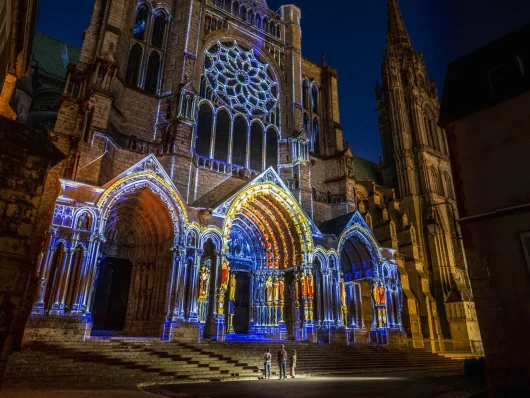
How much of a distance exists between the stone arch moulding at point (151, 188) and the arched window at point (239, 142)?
752 centimetres

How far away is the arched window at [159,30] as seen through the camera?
76.4 ft

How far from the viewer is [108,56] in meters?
18.4

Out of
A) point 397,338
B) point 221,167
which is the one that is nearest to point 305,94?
point 221,167

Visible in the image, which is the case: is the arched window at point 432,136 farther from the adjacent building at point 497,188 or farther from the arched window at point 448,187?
the adjacent building at point 497,188

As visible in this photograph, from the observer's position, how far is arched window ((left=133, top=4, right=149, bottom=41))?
2294cm

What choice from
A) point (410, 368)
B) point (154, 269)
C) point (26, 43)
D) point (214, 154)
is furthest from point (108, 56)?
point (410, 368)

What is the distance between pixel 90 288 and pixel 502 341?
13.1 m

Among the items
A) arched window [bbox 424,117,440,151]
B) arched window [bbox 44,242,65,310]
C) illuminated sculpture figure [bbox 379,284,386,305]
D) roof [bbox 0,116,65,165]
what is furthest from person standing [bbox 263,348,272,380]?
arched window [bbox 424,117,440,151]

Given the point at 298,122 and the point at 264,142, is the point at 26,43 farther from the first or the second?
the point at 298,122

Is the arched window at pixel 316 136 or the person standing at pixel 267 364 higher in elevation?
the arched window at pixel 316 136

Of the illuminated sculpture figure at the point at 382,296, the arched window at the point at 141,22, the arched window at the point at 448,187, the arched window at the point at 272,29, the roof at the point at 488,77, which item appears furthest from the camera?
the arched window at the point at 448,187

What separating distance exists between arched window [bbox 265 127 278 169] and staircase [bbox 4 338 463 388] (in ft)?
39.7

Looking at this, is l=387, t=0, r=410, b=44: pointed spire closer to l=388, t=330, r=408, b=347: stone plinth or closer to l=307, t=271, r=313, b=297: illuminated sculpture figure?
l=388, t=330, r=408, b=347: stone plinth

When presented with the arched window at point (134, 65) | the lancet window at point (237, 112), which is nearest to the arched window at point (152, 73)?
the arched window at point (134, 65)
